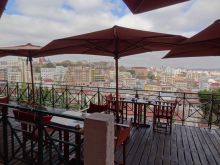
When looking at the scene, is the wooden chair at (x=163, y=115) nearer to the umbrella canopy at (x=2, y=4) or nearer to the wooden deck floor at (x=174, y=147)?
the wooden deck floor at (x=174, y=147)

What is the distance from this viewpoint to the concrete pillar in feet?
5.93

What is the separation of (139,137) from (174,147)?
0.93 m

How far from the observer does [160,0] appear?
1.99m

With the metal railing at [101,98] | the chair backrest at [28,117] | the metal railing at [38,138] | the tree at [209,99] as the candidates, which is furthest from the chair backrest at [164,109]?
the chair backrest at [28,117]

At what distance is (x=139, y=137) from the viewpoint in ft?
16.3

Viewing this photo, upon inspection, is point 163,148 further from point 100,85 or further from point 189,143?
point 100,85

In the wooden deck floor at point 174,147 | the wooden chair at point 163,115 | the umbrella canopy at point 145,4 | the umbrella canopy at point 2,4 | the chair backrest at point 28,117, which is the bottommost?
the wooden deck floor at point 174,147

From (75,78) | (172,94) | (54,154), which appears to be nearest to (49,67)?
(75,78)

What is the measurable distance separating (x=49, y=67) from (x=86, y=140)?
38.1ft

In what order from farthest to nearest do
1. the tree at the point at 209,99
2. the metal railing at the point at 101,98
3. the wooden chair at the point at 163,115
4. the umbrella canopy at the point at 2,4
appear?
the metal railing at the point at 101,98
the tree at the point at 209,99
the wooden chair at the point at 163,115
the umbrella canopy at the point at 2,4

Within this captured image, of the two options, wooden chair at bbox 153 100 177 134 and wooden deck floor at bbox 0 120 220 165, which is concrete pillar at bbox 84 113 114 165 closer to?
wooden deck floor at bbox 0 120 220 165

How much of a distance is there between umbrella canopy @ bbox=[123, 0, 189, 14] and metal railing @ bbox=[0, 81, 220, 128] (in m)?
4.40

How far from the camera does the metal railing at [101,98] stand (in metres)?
6.34

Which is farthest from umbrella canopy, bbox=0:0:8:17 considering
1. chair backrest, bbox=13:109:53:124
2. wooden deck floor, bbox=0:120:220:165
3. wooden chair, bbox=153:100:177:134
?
wooden chair, bbox=153:100:177:134
